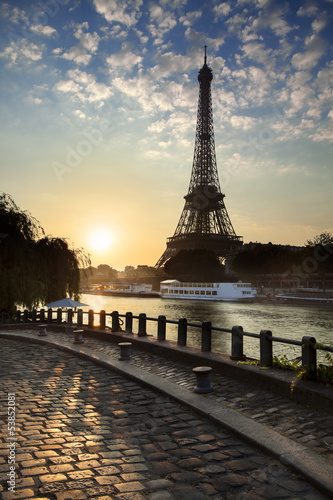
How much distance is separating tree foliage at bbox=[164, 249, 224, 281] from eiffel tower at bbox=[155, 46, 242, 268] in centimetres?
783

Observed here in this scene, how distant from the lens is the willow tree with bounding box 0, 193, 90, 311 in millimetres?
22391

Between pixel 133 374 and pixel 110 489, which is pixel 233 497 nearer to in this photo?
pixel 110 489

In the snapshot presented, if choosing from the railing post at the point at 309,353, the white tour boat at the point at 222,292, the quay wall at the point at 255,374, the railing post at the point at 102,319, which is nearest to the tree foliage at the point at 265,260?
the white tour boat at the point at 222,292

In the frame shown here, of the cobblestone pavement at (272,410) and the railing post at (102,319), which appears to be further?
the railing post at (102,319)

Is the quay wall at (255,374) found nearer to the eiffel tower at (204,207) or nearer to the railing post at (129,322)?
the railing post at (129,322)

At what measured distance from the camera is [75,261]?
2622 cm

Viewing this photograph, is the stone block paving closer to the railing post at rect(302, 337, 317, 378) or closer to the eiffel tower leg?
the railing post at rect(302, 337, 317, 378)

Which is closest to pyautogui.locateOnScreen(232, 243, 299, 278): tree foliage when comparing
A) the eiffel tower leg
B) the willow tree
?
the eiffel tower leg

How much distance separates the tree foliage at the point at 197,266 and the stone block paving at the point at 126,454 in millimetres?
92807

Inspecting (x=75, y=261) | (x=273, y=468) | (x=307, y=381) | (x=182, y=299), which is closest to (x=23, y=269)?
(x=75, y=261)

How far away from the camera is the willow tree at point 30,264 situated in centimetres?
2239

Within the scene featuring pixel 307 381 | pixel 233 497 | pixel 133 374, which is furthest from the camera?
pixel 133 374

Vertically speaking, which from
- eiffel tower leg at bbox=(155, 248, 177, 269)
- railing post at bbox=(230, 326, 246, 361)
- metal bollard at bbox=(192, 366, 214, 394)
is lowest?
metal bollard at bbox=(192, 366, 214, 394)

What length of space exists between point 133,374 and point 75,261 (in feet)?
59.8
